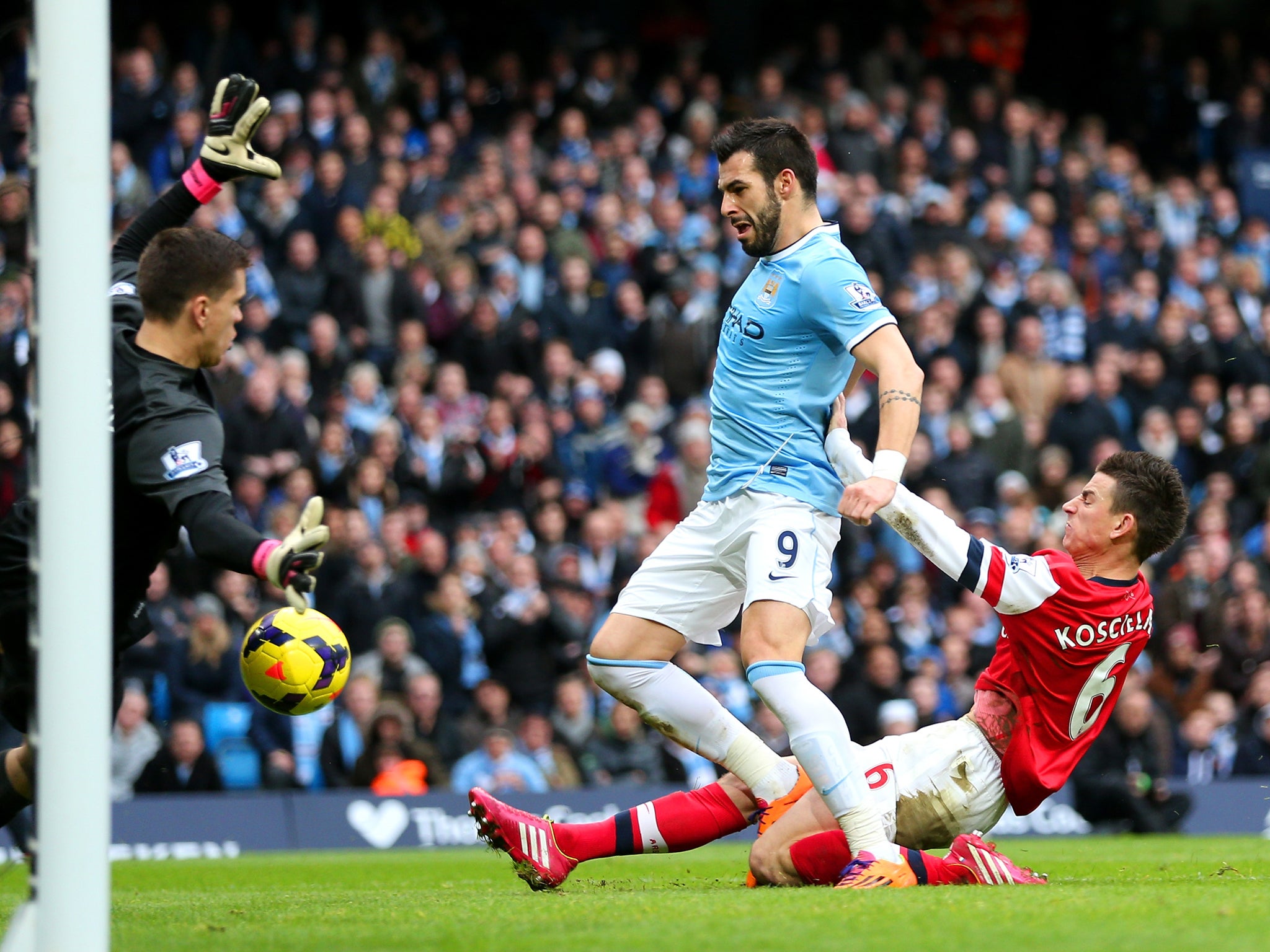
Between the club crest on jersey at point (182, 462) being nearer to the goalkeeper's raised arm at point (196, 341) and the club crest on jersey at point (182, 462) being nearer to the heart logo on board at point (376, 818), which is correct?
the goalkeeper's raised arm at point (196, 341)

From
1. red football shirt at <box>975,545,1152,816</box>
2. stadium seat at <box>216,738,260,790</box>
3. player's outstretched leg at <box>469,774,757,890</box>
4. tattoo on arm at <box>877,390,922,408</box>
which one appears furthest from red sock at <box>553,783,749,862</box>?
stadium seat at <box>216,738,260,790</box>

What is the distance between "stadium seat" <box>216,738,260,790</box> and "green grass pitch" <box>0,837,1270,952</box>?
4.33 m

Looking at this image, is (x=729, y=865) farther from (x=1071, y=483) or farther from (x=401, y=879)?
(x=1071, y=483)

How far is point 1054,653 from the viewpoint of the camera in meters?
5.95

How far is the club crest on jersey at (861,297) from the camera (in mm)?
5875

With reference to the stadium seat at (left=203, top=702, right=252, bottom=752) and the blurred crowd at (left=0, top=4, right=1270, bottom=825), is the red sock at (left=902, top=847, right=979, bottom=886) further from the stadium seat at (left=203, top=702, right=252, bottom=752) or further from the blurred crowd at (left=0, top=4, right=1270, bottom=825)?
the stadium seat at (left=203, top=702, right=252, bottom=752)

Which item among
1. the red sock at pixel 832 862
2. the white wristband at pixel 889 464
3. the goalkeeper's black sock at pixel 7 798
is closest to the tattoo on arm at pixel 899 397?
the white wristband at pixel 889 464

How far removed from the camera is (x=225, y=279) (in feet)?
18.2

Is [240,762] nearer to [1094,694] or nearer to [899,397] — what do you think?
[1094,694]

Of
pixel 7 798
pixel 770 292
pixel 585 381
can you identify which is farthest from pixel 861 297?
pixel 585 381

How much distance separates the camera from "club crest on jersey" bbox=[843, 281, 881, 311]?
19.3 ft

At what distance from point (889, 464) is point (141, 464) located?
7.67 feet

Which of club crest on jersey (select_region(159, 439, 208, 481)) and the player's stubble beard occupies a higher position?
the player's stubble beard

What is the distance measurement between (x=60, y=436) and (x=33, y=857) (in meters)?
0.96
